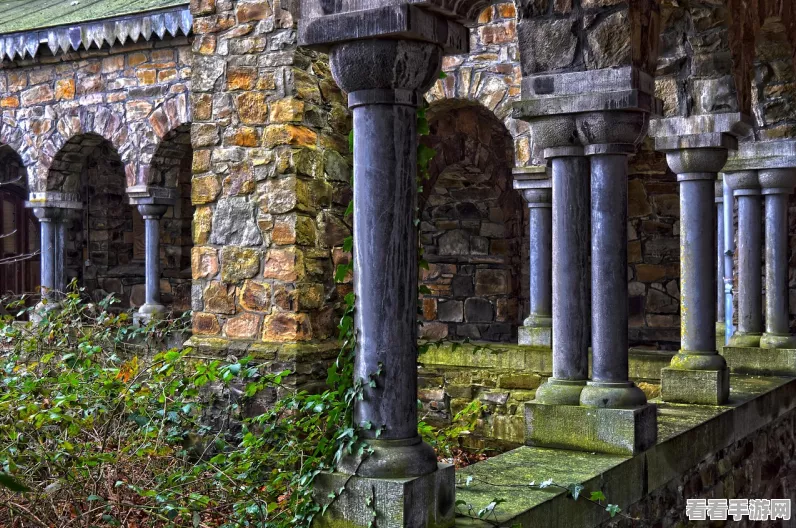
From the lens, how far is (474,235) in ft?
39.0

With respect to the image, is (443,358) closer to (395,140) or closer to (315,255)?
(315,255)

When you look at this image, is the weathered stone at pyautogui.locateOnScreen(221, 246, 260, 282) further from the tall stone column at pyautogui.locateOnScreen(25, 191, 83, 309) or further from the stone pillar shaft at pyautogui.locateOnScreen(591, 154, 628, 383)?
the tall stone column at pyautogui.locateOnScreen(25, 191, 83, 309)

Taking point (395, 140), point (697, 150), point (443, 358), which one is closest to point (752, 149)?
point (697, 150)

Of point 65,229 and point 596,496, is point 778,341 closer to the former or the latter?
point 596,496

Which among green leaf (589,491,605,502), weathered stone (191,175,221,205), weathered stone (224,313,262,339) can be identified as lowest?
green leaf (589,491,605,502)

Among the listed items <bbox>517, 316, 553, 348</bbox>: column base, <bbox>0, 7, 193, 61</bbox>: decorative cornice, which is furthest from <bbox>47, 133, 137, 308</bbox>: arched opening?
<bbox>517, 316, 553, 348</bbox>: column base

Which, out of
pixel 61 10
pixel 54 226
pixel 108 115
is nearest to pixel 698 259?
pixel 108 115

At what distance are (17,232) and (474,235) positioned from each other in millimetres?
6856

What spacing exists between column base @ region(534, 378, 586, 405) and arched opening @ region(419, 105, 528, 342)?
737 cm

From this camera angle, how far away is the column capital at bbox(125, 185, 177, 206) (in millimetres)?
10750

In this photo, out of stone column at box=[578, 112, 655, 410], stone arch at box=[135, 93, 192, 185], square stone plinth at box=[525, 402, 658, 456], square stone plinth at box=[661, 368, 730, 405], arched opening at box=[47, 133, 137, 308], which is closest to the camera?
square stone plinth at box=[525, 402, 658, 456]

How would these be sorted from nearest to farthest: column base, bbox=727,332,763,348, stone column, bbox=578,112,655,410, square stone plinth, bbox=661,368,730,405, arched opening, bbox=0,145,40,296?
stone column, bbox=578,112,655,410 → square stone plinth, bbox=661,368,730,405 → column base, bbox=727,332,763,348 → arched opening, bbox=0,145,40,296

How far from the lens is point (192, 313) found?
6156 mm

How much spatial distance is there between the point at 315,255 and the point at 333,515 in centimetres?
321
